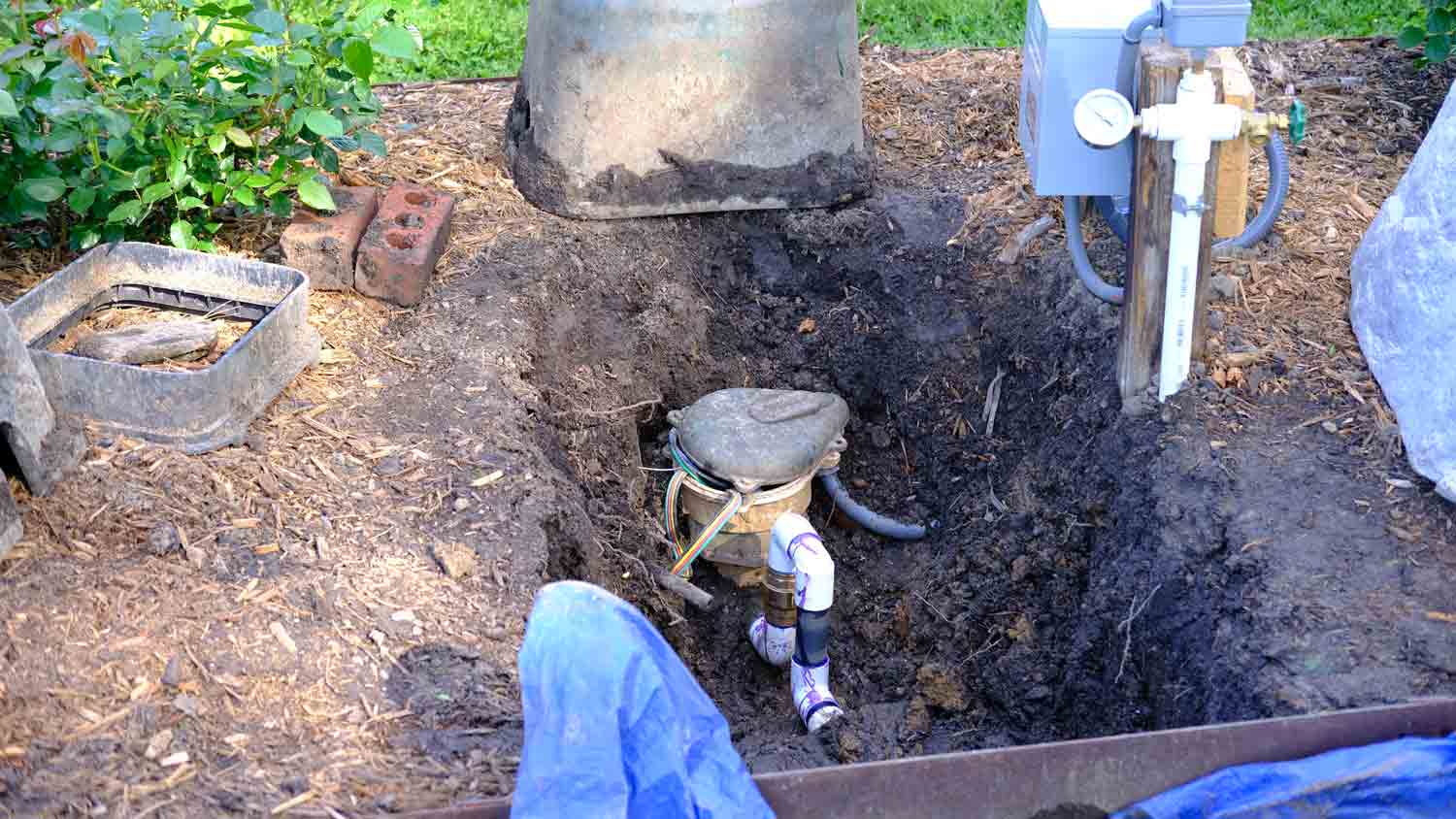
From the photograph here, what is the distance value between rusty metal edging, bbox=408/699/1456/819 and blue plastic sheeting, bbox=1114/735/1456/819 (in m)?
0.05

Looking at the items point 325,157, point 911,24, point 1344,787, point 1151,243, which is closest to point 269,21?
point 325,157

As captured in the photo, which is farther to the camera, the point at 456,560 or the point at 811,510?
the point at 811,510

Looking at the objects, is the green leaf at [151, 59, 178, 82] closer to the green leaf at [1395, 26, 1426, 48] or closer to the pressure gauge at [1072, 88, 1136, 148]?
the pressure gauge at [1072, 88, 1136, 148]

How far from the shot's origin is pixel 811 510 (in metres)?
4.73

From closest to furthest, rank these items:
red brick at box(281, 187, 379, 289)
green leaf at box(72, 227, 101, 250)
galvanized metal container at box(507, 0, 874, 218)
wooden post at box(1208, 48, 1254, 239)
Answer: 1. wooden post at box(1208, 48, 1254, 239)
2. green leaf at box(72, 227, 101, 250)
3. red brick at box(281, 187, 379, 289)
4. galvanized metal container at box(507, 0, 874, 218)

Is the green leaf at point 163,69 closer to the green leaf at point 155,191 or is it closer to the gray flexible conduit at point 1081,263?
the green leaf at point 155,191

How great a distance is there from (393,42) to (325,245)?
0.69 m

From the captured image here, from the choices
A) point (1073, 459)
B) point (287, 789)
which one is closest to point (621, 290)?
point (1073, 459)

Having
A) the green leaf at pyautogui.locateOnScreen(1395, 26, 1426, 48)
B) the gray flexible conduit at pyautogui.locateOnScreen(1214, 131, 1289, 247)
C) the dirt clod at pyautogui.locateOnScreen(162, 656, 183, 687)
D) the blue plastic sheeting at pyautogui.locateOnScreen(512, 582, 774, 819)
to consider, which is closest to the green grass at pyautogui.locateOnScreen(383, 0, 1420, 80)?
the green leaf at pyautogui.locateOnScreen(1395, 26, 1426, 48)

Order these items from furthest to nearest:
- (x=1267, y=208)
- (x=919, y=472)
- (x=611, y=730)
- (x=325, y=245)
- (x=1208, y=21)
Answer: (x=919, y=472) → (x=325, y=245) → (x=1267, y=208) → (x=1208, y=21) → (x=611, y=730)

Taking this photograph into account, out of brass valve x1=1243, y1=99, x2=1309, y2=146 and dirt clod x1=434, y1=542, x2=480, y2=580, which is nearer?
dirt clod x1=434, y1=542, x2=480, y2=580

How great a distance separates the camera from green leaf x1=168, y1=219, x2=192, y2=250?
4.09m

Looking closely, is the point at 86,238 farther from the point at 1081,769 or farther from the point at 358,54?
the point at 1081,769

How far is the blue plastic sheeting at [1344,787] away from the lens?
244 cm
